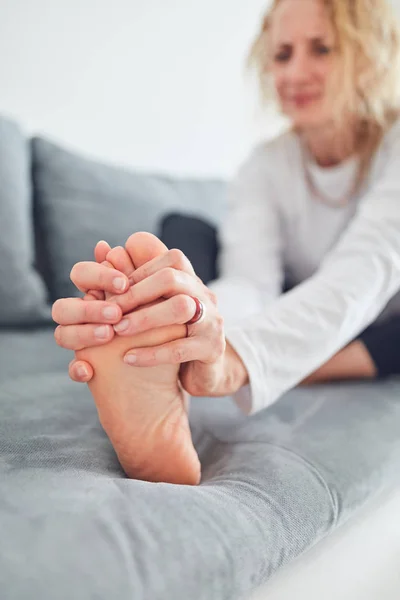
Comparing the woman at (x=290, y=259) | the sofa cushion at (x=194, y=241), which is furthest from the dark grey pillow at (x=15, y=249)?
the woman at (x=290, y=259)

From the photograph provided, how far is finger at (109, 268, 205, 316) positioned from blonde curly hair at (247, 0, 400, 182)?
0.62m

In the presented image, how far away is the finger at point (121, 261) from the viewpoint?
0.48 m

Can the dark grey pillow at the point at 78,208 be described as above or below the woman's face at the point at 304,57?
below

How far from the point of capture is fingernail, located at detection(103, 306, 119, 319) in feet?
1.41

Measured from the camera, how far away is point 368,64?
3.04ft

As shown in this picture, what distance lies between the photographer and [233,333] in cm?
58

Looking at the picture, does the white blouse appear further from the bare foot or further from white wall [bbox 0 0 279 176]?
white wall [bbox 0 0 279 176]

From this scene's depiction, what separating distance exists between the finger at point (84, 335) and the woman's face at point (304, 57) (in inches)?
27.0

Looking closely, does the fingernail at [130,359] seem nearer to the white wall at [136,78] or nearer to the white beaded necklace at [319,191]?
the white beaded necklace at [319,191]

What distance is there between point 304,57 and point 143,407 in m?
0.73

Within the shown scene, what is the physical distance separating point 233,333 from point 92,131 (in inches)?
46.2

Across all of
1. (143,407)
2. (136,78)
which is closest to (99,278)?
(143,407)

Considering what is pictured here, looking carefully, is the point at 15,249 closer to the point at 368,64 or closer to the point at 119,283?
the point at 119,283

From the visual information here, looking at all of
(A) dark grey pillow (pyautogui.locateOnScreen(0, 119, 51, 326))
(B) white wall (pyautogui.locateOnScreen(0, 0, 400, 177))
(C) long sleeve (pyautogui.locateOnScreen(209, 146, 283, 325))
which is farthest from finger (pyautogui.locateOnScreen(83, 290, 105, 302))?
(B) white wall (pyautogui.locateOnScreen(0, 0, 400, 177))
